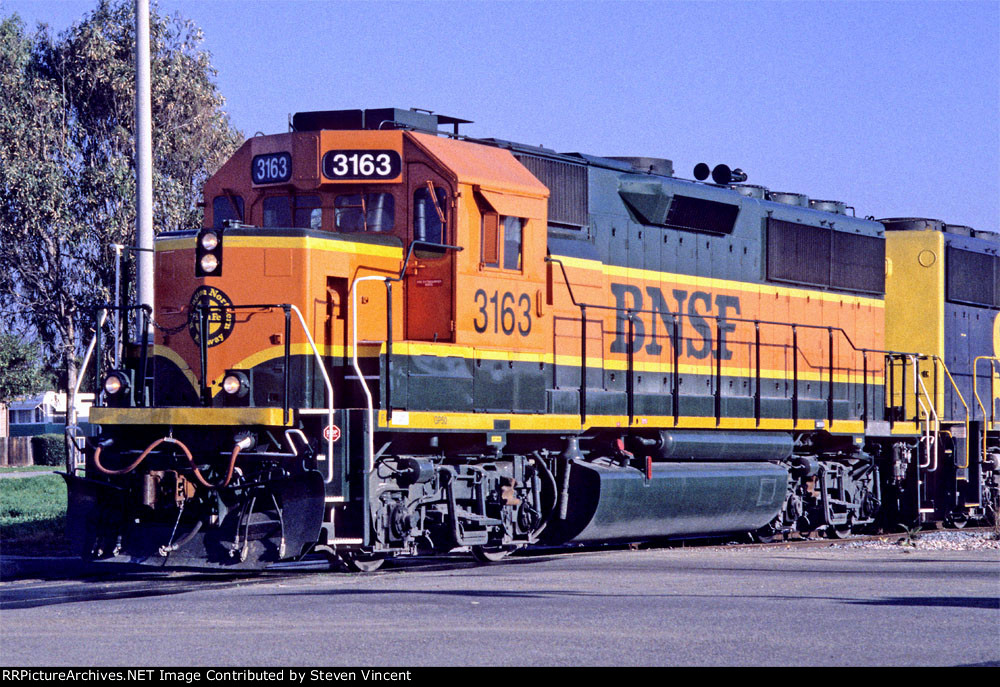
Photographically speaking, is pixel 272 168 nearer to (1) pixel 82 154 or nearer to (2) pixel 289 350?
(2) pixel 289 350

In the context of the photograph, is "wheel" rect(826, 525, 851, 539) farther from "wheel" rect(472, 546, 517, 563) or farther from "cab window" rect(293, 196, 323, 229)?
"cab window" rect(293, 196, 323, 229)

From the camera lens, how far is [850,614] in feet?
28.7

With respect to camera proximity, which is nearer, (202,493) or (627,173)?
(202,493)

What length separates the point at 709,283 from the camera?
607 inches

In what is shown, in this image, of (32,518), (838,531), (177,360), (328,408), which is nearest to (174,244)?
(177,360)

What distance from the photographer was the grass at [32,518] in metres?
15.5

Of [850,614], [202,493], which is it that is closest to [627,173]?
[202,493]

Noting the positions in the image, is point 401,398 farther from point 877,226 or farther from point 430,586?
point 877,226

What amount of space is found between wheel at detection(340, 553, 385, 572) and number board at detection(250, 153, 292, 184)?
336cm

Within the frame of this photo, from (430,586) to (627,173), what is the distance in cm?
570

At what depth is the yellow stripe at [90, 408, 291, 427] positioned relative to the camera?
35.4ft

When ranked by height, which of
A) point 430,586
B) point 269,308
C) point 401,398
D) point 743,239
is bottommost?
point 430,586

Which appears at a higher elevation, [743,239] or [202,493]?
[743,239]

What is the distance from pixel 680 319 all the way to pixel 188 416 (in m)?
5.96
